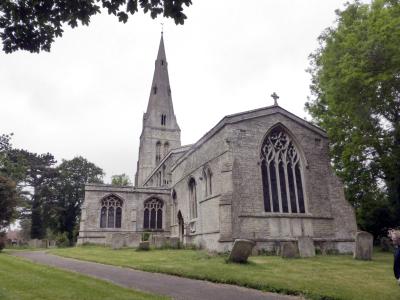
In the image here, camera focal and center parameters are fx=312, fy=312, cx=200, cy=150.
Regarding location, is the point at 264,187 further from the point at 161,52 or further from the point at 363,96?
the point at 161,52

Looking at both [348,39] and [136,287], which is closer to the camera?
[136,287]

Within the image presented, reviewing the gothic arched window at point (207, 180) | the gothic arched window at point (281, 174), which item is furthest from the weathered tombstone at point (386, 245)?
the gothic arched window at point (207, 180)

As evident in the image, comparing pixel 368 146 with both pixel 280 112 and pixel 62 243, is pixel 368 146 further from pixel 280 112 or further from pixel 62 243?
pixel 62 243

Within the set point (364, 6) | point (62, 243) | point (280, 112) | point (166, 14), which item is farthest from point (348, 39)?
point (62, 243)

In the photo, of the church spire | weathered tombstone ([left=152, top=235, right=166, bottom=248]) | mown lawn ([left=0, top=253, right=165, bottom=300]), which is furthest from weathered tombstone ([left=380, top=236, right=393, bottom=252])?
the church spire

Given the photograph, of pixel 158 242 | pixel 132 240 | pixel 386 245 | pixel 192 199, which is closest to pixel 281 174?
pixel 192 199

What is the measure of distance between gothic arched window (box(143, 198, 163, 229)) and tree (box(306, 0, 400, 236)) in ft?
52.0

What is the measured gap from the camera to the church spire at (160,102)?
1981 inches

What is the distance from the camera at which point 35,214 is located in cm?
4253

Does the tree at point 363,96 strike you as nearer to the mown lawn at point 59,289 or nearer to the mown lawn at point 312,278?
the mown lawn at point 312,278

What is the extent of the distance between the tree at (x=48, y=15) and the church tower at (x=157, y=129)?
42.5 metres

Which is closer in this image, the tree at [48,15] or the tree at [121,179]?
the tree at [48,15]

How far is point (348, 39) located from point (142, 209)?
2126cm

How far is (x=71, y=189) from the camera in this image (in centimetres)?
4447
